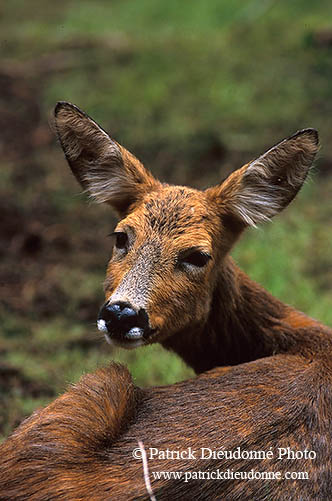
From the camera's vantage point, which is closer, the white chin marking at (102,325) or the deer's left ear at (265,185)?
the white chin marking at (102,325)

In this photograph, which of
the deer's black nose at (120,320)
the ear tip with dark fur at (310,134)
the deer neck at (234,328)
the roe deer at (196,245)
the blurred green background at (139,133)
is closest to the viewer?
the deer's black nose at (120,320)

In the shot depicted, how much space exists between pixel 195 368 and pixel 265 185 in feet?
4.16

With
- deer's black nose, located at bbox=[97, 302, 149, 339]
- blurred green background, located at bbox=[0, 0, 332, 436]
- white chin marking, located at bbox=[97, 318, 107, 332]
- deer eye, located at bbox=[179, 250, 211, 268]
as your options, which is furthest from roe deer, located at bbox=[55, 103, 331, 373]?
blurred green background, located at bbox=[0, 0, 332, 436]

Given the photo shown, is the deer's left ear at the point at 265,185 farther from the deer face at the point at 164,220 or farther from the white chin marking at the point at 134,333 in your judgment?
the white chin marking at the point at 134,333

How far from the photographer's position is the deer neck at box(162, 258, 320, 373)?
4.77 meters

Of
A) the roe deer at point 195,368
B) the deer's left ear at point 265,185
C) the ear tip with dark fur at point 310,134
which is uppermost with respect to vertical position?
the ear tip with dark fur at point 310,134

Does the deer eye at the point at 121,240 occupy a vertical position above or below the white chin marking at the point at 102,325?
above

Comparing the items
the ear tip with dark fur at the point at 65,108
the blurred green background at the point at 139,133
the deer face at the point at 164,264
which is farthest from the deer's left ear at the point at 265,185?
the blurred green background at the point at 139,133

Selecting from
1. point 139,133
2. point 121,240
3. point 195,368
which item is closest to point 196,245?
point 121,240

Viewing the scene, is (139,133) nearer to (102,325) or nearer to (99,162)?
(99,162)

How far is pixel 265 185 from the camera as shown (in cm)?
479

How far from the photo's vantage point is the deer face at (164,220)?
420 centimetres

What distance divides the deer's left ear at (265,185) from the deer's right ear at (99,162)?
52 centimetres

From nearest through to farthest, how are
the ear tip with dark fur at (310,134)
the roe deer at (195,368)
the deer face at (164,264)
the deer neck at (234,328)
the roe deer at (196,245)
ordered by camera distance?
the roe deer at (195,368) → the deer face at (164,264) → the roe deer at (196,245) → the ear tip with dark fur at (310,134) → the deer neck at (234,328)
